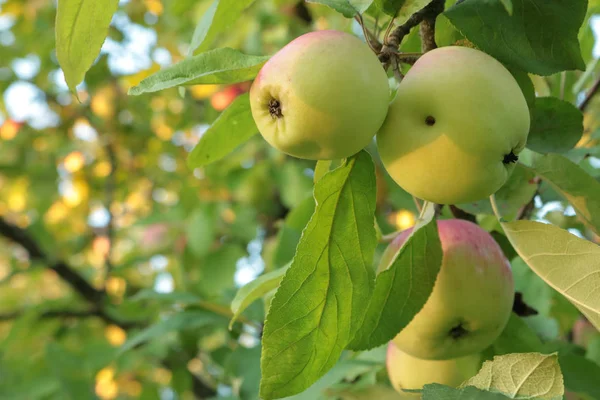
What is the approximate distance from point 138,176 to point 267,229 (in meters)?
1.05

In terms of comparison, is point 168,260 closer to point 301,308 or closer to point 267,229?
point 267,229

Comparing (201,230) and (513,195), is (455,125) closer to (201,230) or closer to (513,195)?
(513,195)

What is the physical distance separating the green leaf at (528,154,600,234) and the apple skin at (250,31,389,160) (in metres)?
0.26

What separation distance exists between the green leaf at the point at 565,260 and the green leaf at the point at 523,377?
3.9 inches

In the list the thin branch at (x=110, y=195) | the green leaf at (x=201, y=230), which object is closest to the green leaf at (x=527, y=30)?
the green leaf at (x=201, y=230)

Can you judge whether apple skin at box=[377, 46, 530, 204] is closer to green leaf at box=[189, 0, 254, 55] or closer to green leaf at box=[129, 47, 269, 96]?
green leaf at box=[129, 47, 269, 96]

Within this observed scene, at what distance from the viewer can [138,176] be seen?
3.27m

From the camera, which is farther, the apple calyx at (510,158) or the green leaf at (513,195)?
the green leaf at (513,195)

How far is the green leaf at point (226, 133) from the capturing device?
838 millimetres

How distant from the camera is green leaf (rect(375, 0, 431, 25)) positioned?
709mm

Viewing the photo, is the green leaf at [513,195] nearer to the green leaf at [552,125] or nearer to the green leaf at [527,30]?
the green leaf at [552,125]

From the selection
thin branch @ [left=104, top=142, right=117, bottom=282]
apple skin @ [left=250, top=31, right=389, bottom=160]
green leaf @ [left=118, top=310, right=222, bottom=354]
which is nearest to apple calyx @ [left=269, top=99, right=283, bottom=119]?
apple skin @ [left=250, top=31, right=389, bottom=160]

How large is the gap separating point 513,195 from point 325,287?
1.18 feet

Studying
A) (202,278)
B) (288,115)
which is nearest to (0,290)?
(202,278)
